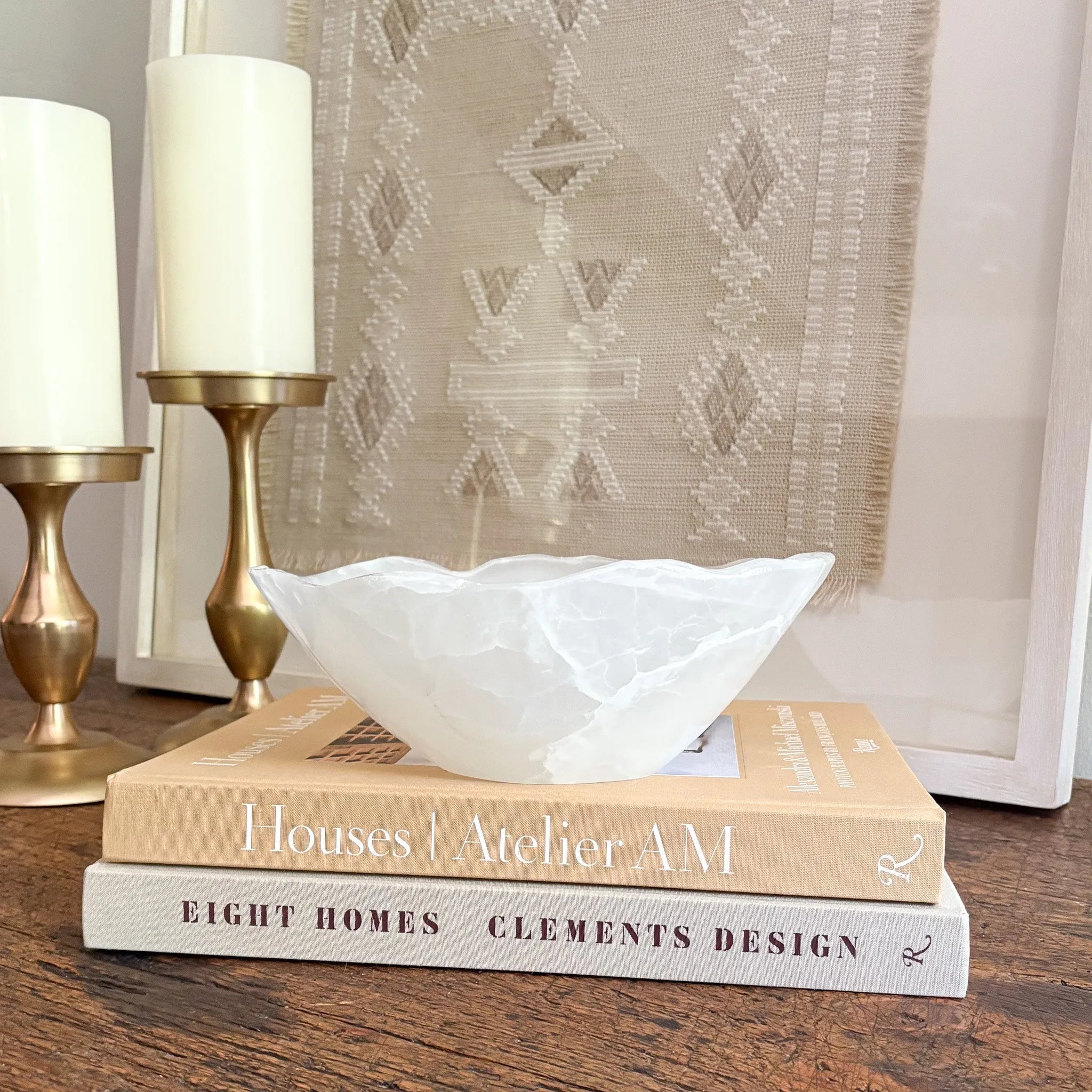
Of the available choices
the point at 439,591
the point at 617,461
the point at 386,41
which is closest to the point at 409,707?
the point at 439,591

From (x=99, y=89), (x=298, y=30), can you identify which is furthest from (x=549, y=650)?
(x=99, y=89)

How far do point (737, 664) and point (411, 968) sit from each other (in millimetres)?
165

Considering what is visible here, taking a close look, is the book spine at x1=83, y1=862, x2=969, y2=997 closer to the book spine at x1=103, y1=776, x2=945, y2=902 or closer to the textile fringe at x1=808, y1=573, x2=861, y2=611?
the book spine at x1=103, y1=776, x2=945, y2=902

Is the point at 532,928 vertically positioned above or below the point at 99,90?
below

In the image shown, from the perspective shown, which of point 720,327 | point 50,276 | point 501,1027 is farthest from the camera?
point 720,327

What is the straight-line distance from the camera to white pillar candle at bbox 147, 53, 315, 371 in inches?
25.3

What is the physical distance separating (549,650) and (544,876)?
8 centimetres

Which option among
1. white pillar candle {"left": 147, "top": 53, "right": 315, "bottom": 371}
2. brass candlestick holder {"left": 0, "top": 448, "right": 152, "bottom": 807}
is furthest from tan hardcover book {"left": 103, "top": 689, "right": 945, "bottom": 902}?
white pillar candle {"left": 147, "top": 53, "right": 315, "bottom": 371}

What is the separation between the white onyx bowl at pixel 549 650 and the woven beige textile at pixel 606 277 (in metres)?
0.30

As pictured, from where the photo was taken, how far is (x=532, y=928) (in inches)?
15.5

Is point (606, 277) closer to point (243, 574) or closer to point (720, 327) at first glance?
point (720, 327)

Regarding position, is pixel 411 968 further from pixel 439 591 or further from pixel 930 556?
pixel 930 556

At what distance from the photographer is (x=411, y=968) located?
40 cm

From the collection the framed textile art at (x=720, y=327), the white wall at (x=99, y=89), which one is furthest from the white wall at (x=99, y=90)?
the framed textile art at (x=720, y=327)
